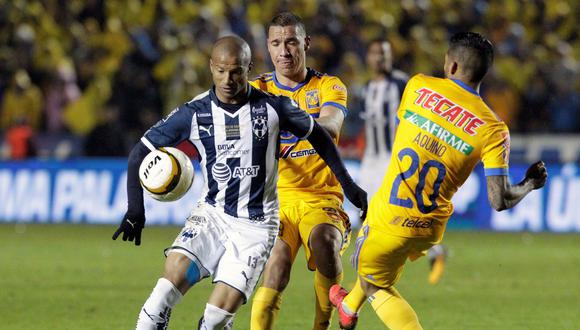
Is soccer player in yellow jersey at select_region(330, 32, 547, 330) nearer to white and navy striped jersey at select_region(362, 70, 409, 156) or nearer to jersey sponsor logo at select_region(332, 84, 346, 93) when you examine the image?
jersey sponsor logo at select_region(332, 84, 346, 93)

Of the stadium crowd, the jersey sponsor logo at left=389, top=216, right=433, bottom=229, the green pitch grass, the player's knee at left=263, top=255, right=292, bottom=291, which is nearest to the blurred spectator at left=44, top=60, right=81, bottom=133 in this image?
the stadium crowd

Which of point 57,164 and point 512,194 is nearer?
point 512,194

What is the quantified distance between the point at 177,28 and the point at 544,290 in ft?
31.3

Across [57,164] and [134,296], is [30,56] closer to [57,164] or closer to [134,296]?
[57,164]

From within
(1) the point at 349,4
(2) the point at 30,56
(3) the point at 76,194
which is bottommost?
(3) the point at 76,194

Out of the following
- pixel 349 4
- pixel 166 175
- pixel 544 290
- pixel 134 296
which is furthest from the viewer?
pixel 349 4

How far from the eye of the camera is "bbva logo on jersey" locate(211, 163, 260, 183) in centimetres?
653

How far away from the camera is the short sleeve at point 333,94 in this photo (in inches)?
296

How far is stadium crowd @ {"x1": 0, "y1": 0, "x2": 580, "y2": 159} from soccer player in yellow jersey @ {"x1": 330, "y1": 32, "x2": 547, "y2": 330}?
1060 centimetres

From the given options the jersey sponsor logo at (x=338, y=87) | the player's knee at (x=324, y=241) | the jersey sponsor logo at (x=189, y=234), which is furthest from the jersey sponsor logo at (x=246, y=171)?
the jersey sponsor logo at (x=338, y=87)

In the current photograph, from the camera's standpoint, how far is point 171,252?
6.30 meters

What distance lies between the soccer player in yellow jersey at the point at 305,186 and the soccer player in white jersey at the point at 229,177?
66 centimetres

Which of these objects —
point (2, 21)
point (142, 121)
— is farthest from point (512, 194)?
point (2, 21)

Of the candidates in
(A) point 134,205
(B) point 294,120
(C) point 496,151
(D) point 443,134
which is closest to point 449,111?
(D) point 443,134
